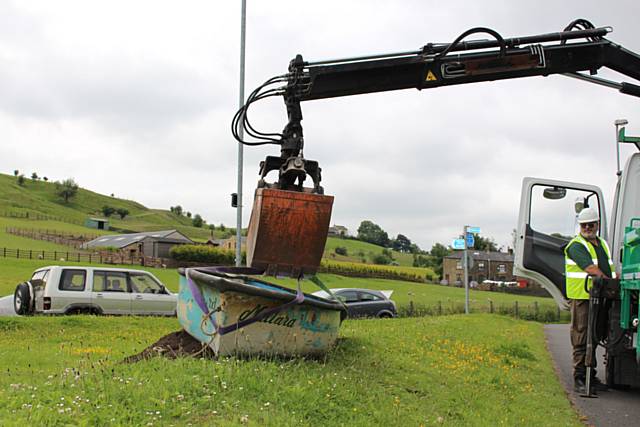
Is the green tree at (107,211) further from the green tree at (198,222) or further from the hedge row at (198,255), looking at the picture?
the hedge row at (198,255)

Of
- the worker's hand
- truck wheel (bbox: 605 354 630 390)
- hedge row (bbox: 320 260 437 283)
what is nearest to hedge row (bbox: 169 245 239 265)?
hedge row (bbox: 320 260 437 283)

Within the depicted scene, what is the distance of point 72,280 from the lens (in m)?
15.6

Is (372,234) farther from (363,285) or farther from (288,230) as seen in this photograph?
(288,230)

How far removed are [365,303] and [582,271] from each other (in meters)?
14.1

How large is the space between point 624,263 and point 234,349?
15.0 feet

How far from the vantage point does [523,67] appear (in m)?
8.69

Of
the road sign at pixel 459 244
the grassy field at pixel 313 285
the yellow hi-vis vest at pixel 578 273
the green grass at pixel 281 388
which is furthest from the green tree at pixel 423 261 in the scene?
the yellow hi-vis vest at pixel 578 273

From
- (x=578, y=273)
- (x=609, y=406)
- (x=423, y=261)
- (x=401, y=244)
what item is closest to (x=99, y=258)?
A: (x=578, y=273)

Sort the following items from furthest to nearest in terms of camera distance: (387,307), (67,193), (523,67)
A: 1. (67,193)
2. (387,307)
3. (523,67)

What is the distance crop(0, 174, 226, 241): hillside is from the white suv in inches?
3019

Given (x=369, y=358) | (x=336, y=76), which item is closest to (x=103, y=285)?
(x=369, y=358)

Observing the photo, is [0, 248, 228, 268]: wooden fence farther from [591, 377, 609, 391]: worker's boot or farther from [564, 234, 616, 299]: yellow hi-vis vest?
[564, 234, 616, 299]: yellow hi-vis vest

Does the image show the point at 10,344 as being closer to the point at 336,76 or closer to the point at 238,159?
the point at 336,76

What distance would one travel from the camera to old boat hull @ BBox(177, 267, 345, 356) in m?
6.87
